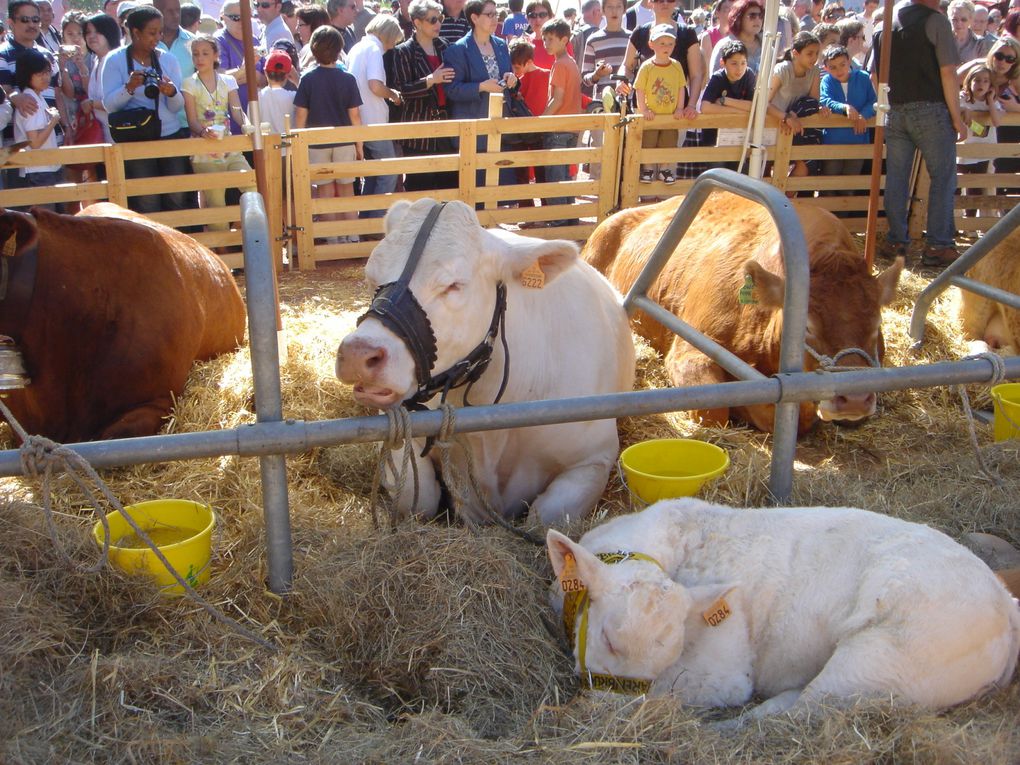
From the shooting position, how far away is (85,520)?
11.5 ft

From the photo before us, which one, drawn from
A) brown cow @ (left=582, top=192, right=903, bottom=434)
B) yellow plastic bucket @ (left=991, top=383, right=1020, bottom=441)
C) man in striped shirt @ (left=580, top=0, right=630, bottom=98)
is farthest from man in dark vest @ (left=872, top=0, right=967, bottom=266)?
yellow plastic bucket @ (left=991, top=383, right=1020, bottom=441)

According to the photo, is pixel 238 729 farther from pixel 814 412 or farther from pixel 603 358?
pixel 814 412

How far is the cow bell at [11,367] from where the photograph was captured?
13.4ft

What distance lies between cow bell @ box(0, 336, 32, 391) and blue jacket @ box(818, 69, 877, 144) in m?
8.64

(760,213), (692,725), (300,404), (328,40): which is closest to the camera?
(692,725)

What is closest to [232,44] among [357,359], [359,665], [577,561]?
[357,359]

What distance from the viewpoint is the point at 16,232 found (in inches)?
165

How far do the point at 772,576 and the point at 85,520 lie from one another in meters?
2.45

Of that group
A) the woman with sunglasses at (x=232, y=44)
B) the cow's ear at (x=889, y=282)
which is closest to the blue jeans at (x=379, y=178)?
the woman with sunglasses at (x=232, y=44)

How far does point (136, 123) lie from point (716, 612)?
24.9 feet

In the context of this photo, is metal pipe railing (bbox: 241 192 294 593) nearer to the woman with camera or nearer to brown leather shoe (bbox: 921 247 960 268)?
the woman with camera

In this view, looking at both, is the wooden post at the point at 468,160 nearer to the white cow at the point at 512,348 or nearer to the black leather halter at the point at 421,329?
the white cow at the point at 512,348

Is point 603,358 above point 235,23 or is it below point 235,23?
below

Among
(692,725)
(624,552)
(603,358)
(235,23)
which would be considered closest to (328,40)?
(235,23)
